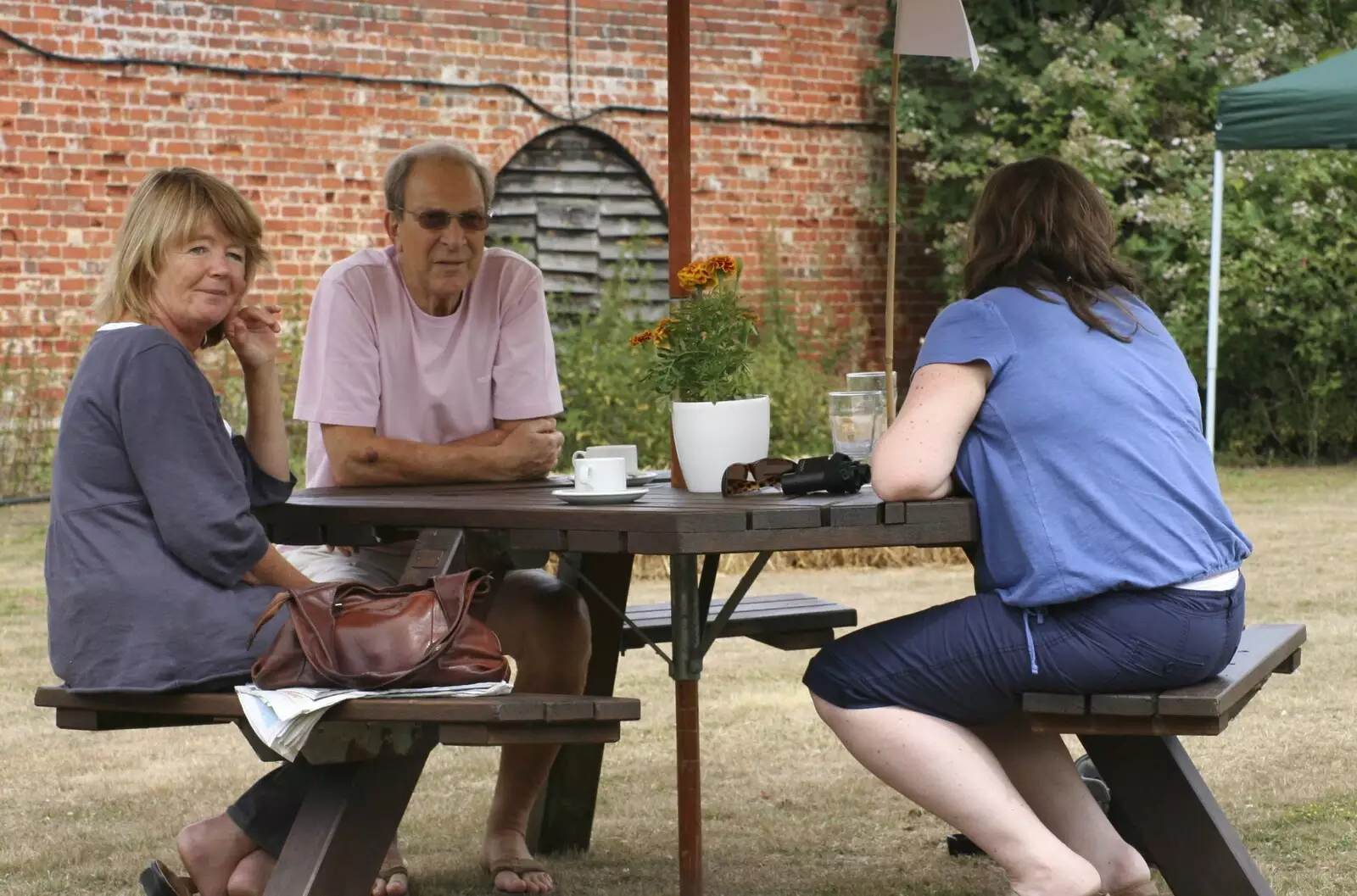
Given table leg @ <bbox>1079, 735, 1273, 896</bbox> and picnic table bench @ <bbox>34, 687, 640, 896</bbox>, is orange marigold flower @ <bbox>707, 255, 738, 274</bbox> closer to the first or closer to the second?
picnic table bench @ <bbox>34, 687, 640, 896</bbox>

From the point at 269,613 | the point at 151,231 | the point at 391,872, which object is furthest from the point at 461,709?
the point at 391,872

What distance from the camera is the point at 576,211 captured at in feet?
37.8

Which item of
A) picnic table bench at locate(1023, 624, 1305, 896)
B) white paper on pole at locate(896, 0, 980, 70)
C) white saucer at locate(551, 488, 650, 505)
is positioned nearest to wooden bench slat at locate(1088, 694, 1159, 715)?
picnic table bench at locate(1023, 624, 1305, 896)

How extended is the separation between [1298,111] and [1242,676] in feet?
21.2

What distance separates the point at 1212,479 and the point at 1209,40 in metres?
10.6

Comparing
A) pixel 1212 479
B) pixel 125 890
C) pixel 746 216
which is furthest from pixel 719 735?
pixel 746 216

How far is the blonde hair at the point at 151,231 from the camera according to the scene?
293cm

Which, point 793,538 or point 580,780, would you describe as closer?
point 793,538

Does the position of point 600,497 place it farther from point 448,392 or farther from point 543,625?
point 448,392

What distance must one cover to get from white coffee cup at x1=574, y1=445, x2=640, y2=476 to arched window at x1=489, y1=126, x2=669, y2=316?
7759mm

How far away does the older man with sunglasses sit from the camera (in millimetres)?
3645

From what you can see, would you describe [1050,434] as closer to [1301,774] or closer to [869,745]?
[869,745]

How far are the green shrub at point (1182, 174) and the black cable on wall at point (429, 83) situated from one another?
24.9 inches

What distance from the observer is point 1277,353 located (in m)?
12.4
